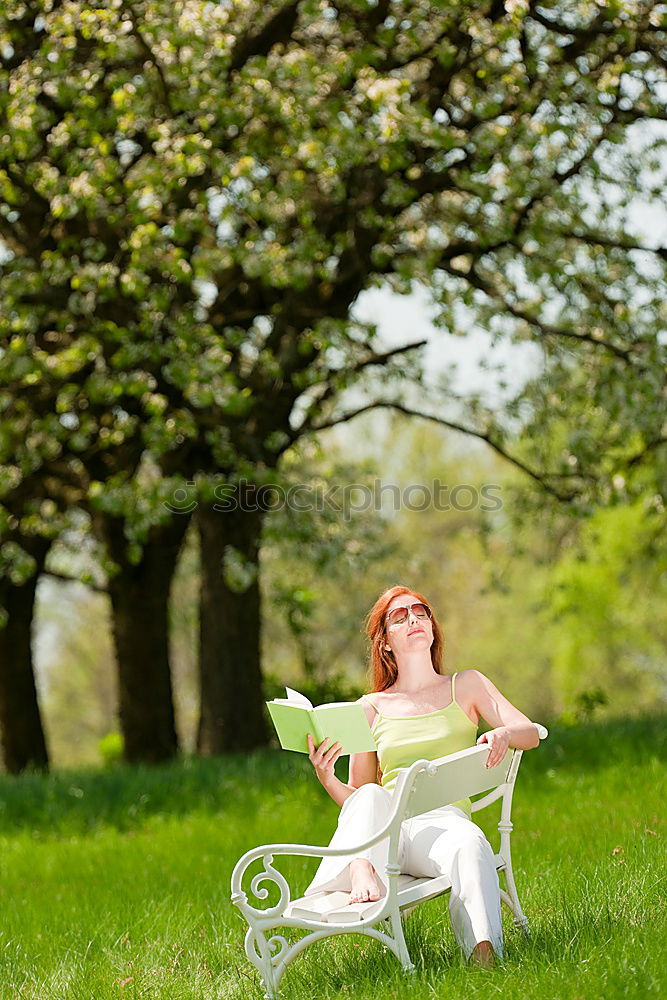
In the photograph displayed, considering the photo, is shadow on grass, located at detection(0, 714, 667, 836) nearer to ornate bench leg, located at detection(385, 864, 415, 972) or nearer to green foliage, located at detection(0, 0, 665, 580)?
green foliage, located at detection(0, 0, 665, 580)

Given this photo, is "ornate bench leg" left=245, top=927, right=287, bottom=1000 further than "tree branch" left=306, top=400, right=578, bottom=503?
No

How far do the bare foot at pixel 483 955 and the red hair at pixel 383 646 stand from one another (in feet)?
4.08

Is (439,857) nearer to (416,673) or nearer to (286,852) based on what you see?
(286,852)

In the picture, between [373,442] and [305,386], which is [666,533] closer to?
[305,386]

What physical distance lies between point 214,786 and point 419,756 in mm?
5651

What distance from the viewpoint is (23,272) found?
1149cm

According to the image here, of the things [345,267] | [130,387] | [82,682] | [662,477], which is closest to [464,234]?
[345,267]

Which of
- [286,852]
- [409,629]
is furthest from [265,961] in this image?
[409,629]

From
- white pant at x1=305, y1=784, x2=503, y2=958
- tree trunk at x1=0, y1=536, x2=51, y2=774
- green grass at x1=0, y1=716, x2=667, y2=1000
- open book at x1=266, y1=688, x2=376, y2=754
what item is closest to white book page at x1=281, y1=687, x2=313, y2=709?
open book at x1=266, y1=688, x2=376, y2=754

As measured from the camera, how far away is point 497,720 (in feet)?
17.0

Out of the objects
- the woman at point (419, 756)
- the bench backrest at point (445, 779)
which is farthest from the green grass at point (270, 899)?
the bench backrest at point (445, 779)

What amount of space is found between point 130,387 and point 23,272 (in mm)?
1714

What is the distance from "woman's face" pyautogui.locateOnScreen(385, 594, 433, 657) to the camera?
533 cm

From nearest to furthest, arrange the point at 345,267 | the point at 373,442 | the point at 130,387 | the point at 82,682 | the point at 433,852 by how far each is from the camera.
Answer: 1. the point at 433,852
2. the point at 130,387
3. the point at 345,267
4. the point at 373,442
5. the point at 82,682
